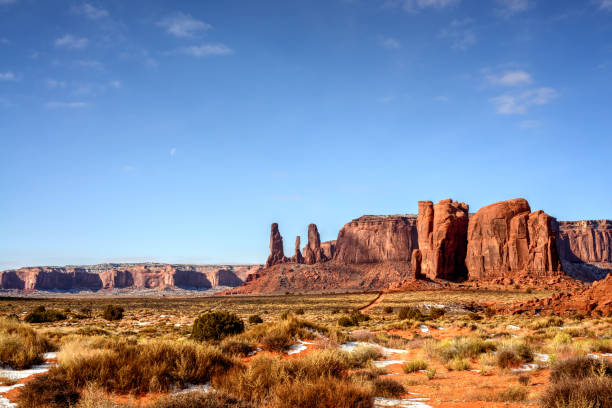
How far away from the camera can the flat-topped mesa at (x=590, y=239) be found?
15012 cm

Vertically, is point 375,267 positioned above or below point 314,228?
below

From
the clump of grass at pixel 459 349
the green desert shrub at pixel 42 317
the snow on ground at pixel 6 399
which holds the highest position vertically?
the snow on ground at pixel 6 399

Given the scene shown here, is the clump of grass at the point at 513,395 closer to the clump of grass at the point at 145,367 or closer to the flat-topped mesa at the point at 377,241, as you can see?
the clump of grass at the point at 145,367

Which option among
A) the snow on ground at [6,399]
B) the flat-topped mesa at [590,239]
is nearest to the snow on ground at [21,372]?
the snow on ground at [6,399]

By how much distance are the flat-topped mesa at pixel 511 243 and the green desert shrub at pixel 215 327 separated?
65688 millimetres

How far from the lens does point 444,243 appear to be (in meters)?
80.9

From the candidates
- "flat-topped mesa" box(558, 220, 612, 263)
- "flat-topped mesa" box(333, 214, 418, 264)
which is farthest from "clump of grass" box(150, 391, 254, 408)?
"flat-topped mesa" box(558, 220, 612, 263)

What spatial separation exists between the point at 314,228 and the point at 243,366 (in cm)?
14413

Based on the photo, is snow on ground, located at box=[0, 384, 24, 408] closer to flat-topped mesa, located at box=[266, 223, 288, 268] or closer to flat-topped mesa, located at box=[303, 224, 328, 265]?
flat-topped mesa, located at box=[303, 224, 328, 265]

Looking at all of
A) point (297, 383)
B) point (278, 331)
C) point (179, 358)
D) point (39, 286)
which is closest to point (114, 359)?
point (179, 358)

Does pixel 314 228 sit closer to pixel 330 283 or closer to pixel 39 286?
pixel 330 283

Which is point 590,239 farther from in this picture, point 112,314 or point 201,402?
point 201,402

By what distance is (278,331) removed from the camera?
45.9ft

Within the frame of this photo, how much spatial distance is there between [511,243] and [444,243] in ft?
38.7
